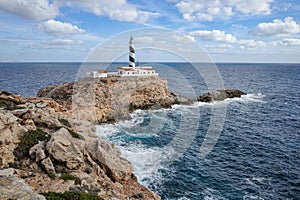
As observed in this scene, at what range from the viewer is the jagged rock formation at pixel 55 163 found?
14664mm

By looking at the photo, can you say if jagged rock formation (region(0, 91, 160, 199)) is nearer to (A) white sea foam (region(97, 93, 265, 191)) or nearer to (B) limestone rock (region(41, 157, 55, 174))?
(B) limestone rock (region(41, 157, 55, 174))

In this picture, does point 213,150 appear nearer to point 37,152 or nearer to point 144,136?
point 144,136

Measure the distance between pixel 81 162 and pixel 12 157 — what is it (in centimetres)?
501

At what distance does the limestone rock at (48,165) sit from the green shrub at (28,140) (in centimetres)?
201

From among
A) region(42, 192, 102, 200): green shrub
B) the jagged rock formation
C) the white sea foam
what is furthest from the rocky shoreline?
the white sea foam

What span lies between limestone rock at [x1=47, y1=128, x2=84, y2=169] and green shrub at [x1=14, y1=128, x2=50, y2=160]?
1.64 m

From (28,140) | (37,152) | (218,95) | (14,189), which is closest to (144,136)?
(28,140)

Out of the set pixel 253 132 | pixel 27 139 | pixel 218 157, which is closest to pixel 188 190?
pixel 218 157

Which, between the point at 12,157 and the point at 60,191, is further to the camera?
the point at 12,157

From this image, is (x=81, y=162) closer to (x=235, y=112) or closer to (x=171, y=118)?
(x=171, y=118)

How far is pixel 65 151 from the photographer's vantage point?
56.4ft

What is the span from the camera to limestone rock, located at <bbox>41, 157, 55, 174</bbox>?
15.9m

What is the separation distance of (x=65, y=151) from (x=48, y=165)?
1.55m

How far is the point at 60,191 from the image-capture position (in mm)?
14211
